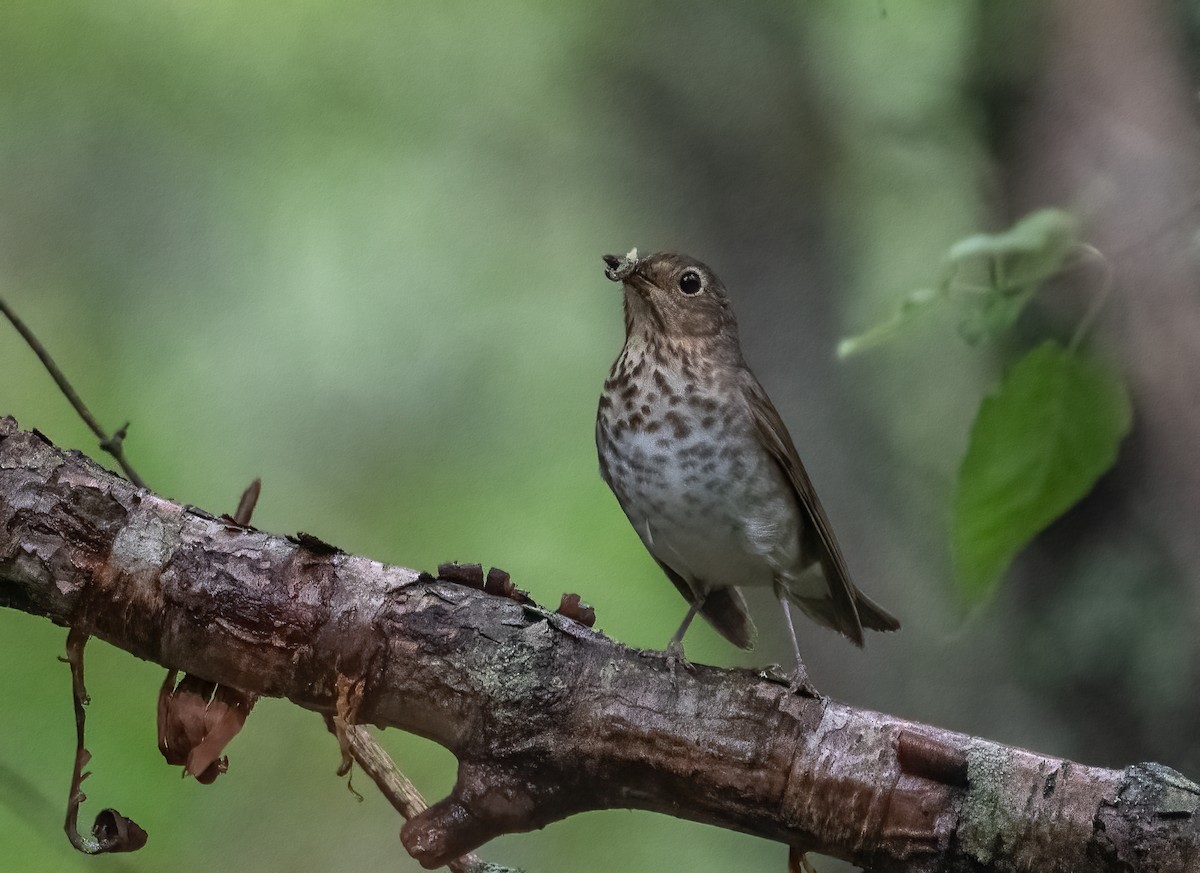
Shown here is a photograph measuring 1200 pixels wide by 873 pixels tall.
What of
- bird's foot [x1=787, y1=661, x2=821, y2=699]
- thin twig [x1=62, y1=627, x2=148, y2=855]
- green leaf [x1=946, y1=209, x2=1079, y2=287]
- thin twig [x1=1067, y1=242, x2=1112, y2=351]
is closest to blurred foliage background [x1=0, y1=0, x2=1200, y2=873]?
thin twig [x1=1067, y1=242, x2=1112, y2=351]

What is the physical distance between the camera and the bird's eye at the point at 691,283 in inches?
58.7

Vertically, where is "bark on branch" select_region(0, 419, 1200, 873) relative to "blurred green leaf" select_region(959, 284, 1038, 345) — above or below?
below

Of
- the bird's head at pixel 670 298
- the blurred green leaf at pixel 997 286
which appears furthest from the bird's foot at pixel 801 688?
the bird's head at pixel 670 298

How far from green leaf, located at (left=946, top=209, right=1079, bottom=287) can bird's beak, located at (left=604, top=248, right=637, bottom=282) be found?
37 centimetres

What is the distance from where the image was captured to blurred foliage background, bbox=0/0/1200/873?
5.59 ft

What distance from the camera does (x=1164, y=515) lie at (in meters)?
1.72

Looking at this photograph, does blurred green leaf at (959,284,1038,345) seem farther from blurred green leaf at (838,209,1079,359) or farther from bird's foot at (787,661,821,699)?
bird's foot at (787,661,821,699)

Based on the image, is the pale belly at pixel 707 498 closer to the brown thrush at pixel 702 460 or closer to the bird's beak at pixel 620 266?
the brown thrush at pixel 702 460

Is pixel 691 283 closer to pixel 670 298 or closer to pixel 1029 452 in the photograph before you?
pixel 670 298

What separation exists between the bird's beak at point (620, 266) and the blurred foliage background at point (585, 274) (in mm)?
435

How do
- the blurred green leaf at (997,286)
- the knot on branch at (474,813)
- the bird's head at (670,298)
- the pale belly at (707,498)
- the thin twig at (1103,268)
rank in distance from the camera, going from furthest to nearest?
the thin twig at (1103,268)
the bird's head at (670,298)
the pale belly at (707,498)
the blurred green leaf at (997,286)
the knot on branch at (474,813)

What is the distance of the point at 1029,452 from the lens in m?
1.07

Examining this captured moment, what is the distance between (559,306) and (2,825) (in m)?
1.07

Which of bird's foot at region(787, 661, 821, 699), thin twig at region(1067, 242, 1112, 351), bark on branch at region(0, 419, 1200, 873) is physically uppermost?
thin twig at region(1067, 242, 1112, 351)
